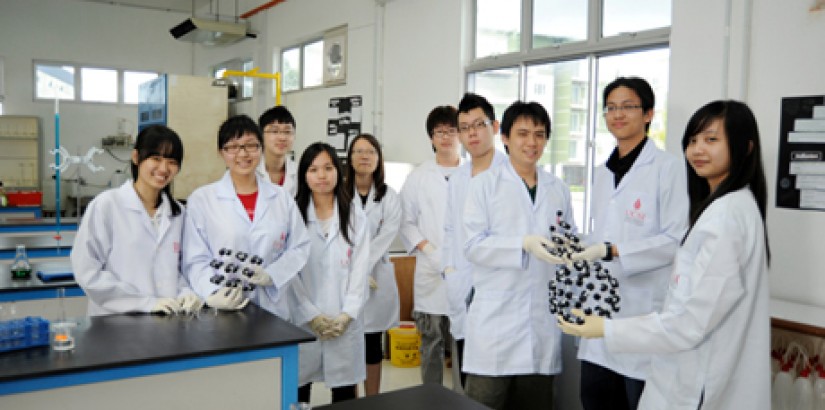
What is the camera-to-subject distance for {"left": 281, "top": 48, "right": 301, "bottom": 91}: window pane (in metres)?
6.88

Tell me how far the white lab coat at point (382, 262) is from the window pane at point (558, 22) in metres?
1.62

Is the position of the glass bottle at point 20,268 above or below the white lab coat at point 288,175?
below

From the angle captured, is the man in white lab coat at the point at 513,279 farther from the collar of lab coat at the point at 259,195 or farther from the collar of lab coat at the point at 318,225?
the collar of lab coat at the point at 259,195

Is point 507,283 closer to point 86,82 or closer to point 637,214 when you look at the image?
point 637,214

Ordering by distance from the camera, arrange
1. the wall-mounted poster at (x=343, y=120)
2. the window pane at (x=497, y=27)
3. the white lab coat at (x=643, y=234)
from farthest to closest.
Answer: the wall-mounted poster at (x=343, y=120) < the window pane at (x=497, y=27) < the white lab coat at (x=643, y=234)

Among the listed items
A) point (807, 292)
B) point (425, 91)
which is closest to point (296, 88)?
point (425, 91)

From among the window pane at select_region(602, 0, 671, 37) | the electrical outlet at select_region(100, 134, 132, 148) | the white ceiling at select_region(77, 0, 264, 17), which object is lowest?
the electrical outlet at select_region(100, 134, 132, 148)

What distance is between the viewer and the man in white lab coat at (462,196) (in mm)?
2553

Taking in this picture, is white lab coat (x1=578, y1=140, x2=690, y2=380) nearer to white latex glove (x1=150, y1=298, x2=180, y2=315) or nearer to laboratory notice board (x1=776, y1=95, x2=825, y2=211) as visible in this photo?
laboratory notice board (x1=776, y1=95, x2=825, y2=211)

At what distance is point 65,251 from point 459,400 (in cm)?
304

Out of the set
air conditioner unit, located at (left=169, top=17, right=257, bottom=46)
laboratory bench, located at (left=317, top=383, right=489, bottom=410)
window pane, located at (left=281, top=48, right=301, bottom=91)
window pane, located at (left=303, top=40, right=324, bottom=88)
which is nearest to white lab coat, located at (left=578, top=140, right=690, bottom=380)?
laboratory bench, located at (left=317, top=383, right=489, bottom=410)

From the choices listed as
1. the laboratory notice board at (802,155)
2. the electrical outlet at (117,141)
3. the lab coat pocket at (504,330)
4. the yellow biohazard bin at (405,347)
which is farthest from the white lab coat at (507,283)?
the electrical outlet at (117,141)

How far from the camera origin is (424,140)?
4770 mm

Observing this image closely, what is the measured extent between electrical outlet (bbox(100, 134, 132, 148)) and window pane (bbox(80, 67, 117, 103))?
2.24 ft
